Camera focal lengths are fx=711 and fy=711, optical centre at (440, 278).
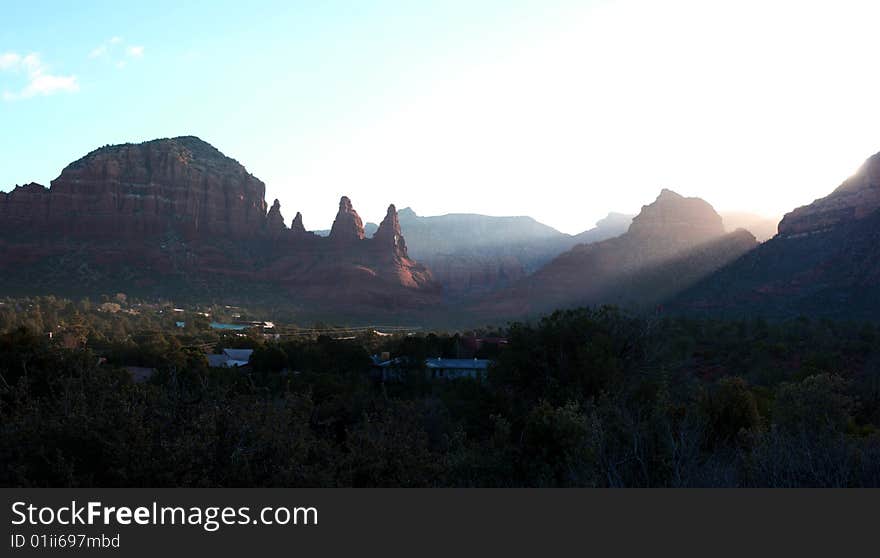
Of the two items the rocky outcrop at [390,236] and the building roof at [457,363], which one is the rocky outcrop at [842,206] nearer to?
the building roof at [457,363]

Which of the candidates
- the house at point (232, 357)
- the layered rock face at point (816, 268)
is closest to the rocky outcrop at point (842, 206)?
the layered rock face at point (816, 268)

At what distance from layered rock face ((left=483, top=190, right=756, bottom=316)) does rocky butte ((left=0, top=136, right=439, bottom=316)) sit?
17748 millimetres

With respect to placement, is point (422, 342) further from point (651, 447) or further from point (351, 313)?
point (351, 313)

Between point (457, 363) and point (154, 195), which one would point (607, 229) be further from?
point (457, 363)

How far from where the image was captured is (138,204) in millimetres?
103125

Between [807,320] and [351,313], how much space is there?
5539 cm

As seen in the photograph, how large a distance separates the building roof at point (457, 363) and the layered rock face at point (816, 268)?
Answer: 3026cm

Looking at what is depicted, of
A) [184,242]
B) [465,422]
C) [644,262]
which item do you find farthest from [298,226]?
[465,422]

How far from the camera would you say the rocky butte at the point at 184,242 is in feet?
288

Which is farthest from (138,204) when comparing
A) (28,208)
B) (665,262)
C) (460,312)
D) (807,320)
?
(807,320)

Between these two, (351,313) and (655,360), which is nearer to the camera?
(655,360)

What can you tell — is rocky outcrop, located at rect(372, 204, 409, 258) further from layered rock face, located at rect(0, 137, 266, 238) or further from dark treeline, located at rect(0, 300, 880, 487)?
dark treeline, located at rect(0, 300, 880, 487)

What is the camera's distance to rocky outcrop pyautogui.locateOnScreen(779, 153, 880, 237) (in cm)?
7188

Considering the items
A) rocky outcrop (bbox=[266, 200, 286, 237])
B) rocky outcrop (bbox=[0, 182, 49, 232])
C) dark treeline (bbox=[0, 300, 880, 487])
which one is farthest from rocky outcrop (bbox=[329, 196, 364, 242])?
dark treeline (bbox=[0, 300, 880, 487])
